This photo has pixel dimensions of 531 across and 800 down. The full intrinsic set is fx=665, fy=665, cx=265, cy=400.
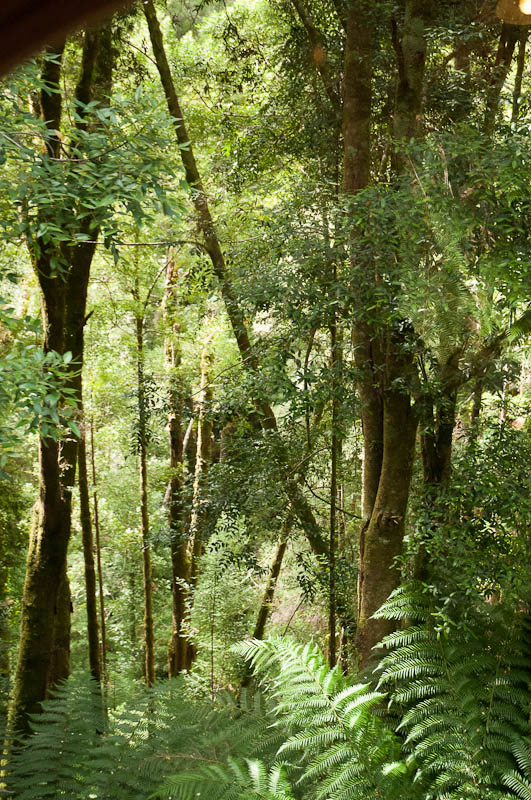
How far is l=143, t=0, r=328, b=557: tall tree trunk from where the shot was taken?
6.71 metres

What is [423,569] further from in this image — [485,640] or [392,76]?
[392,76]

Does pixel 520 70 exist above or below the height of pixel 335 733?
above

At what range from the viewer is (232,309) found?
6426mm

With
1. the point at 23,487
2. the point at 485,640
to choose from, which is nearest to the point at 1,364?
the point at 485,640

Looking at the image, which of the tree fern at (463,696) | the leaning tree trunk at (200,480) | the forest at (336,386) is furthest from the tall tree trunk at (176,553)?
the tree fern at (463,696)

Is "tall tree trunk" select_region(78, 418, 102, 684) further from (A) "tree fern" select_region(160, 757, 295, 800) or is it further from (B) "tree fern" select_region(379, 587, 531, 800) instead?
(A) "tree fern" select_region(160, 757, 295, 800)

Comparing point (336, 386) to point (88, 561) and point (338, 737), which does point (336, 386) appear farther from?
point (88, 561)

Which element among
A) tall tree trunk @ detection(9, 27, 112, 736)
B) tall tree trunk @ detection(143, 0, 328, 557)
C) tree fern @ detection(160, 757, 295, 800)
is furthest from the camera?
tall tree trunk @ detection(143, 0, 328, 557)

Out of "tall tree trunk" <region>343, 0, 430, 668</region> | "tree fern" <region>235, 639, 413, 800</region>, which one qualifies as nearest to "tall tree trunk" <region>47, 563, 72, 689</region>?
"tall tree trunk" <region>343, 0, 430, 668</region>

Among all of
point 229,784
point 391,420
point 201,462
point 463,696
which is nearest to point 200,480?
point 391,420

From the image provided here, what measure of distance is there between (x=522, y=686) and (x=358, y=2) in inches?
213

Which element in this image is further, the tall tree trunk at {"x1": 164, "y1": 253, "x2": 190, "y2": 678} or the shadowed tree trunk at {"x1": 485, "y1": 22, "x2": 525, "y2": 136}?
the tall tree trunk at {"x1": 164, "y1": 253, "x2": 190, "y2": 678}

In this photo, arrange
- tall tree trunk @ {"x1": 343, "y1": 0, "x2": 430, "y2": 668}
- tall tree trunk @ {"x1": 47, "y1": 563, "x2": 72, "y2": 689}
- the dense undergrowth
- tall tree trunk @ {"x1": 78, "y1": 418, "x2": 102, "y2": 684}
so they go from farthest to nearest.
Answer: tall tree trunk @ {"x1": 78, "y1": 418, "x2": 102, "y2": 684}
tall tree trunk @ {"x1": 47, "y1": 563, "x2": 72, "y2": 689}
tall tree trunk @ {"x1": 343, "y1": 0, "x2": 430, "y2": 668}
the dense undergrowth

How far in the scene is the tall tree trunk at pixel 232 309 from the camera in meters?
6.71
